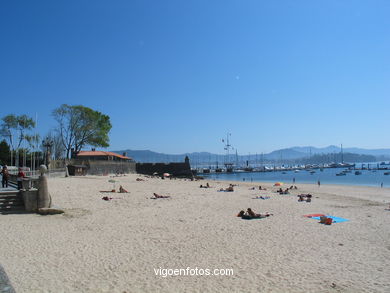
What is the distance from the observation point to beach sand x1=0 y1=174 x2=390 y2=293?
6.24 metres

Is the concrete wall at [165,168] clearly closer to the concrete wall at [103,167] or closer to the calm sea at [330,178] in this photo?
the concrete wall at [103,167]

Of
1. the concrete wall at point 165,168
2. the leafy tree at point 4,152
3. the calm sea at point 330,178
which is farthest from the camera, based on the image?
the concrete wall at point 165,168

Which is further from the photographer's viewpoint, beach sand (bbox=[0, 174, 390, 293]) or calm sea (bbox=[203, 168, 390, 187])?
calm sea (bbox=[203, 168, 390, 187])

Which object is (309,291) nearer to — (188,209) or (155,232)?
(155,232)

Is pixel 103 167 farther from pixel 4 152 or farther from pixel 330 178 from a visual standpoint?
pixel 330 178

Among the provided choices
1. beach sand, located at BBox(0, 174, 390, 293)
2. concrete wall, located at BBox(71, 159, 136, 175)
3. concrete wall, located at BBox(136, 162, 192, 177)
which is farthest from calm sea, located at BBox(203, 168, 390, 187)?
beach sand, located at BBox(0, 174, 390, 293)

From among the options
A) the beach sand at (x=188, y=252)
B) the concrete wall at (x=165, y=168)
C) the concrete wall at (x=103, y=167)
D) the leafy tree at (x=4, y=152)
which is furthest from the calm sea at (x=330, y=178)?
the leafy tree at (x=4, y=152)

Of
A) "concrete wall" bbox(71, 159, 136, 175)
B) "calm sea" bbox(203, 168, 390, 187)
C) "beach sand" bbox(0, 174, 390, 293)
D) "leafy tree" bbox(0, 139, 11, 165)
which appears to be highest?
"leafy tree" bbox(0, 139, 11, 165)

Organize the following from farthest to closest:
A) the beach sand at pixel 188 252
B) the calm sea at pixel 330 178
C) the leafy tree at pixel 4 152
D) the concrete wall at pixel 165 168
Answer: the concrete wall at pixel 165 168
the calm sea at pixel 330 178
the leafy tree at pixel 4 152
the beach sand at pixel 188 252

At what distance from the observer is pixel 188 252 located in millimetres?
→ 8406

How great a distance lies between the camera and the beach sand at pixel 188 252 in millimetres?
6242

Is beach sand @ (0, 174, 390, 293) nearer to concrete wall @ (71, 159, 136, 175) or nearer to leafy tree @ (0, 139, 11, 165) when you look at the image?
concrete wall @ (71, 159, 136, 175)

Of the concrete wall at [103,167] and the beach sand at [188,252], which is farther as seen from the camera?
the concrete wall at [103,167]

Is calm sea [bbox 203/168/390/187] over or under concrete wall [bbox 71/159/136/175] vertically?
under
